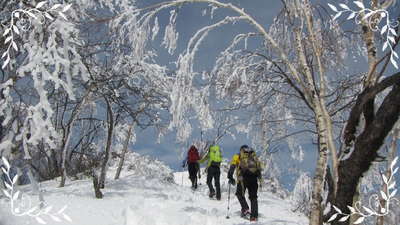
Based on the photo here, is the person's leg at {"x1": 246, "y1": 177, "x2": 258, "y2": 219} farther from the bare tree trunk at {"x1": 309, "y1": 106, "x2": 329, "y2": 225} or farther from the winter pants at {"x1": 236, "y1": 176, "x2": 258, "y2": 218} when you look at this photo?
the bare tree trunk at {"x1": 309, "y1": 106, "x2": 329, "y2": 225}

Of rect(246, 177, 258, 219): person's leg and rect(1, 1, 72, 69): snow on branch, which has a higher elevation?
rect(1, 1, 72, 69): snow on branch

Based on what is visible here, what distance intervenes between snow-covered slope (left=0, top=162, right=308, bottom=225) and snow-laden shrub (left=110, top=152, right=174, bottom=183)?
8.24 metres

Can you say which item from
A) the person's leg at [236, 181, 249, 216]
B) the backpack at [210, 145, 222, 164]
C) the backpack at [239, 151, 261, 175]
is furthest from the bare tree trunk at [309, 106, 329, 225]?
the backpack at [210, 145, 222, 164]

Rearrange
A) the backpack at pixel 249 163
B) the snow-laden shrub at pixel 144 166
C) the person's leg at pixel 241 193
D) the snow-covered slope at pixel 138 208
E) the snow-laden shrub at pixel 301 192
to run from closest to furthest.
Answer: the snow-covered slope at pixel 138 208
the backpack at pixel 249 163
the person's leg at pixel 241 193
the snow-laden shrub at pixel 301 192
the snow-laden shrub at pixel 144 166

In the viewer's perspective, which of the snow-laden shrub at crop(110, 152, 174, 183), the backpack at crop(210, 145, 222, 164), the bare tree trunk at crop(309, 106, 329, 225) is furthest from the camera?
the snow-laden shrub at crop(110, 152, 174, 183)

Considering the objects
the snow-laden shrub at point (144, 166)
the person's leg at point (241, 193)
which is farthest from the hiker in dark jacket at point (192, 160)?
the snow-laden shrub at point (144, 166)

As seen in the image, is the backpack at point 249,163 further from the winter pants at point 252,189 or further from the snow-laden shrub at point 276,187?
the snow-laden shrub at point 276,187

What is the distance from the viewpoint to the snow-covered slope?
290 inches

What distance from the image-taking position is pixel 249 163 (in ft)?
28.9

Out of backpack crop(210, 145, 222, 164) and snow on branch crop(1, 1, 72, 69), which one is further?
backpack crop(210, 145, 222, 164)

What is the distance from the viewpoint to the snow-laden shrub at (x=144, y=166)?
2118cm

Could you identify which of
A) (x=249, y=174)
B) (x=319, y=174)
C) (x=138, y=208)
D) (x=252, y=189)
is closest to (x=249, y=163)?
(x=249, y=174)

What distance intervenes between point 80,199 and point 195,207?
2.70 m

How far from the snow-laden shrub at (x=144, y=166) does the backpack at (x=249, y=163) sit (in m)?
11.4
